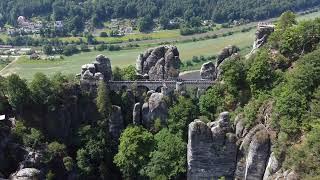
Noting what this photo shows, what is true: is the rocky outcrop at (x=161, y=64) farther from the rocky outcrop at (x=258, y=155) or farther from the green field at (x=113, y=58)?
the green field at (x=113, y=58)

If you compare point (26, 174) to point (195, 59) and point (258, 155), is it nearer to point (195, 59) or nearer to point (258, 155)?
point (258, 155)

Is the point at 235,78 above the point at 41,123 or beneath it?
above

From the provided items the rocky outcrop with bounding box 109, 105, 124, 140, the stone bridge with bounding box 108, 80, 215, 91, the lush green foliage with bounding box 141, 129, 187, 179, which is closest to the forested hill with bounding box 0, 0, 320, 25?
the stone bridge with bounding box 108, 80, 215, 91

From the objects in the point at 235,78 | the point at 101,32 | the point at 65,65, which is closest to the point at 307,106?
the point at 235,78

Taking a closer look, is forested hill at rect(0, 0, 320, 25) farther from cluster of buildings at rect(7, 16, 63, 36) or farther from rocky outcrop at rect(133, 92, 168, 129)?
rocky outcrop at rect(133, 92, 168, 129)

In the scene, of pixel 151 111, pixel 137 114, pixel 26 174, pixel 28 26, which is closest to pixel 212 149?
pixel 151 111

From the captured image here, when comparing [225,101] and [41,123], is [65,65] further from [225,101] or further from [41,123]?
[225,101]

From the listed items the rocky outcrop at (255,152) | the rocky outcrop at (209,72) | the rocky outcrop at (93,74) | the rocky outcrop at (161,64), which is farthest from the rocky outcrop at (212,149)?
the rocky outcrop at (93,74)

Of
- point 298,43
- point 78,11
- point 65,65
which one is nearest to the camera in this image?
point 298,43
